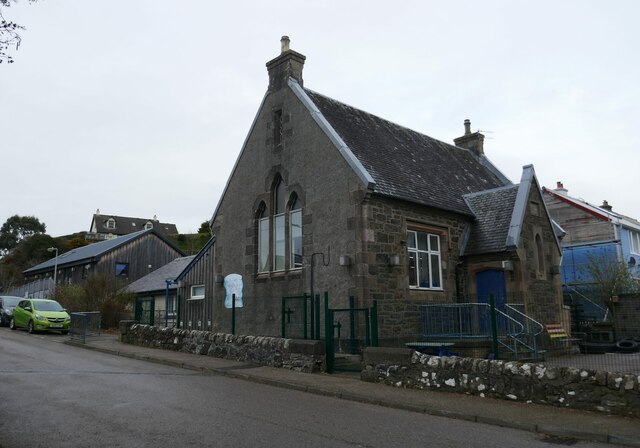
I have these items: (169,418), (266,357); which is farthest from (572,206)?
(169,418)

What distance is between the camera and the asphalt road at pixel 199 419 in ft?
22.3

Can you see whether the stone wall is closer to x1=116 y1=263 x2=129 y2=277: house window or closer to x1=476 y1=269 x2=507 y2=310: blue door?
x1=476 y1=269 x2=507 y2=310: blue door

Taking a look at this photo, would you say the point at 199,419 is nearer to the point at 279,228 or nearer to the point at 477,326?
the point at 477,326

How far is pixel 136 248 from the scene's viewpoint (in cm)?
4569

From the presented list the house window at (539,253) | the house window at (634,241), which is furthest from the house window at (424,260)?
the house window at (634,241)

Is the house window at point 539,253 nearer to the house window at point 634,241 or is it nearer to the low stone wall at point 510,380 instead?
the low stone wall at point 510,380

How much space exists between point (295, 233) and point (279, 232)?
36.8 inches

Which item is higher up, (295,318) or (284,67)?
(284,67)

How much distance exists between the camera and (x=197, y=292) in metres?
28.6

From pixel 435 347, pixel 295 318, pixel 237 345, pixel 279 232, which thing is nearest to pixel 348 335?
pixel 295 318

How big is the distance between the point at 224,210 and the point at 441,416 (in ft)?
49.8

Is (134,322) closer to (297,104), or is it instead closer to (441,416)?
(297,104)

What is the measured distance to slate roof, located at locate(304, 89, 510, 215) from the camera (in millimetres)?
17922

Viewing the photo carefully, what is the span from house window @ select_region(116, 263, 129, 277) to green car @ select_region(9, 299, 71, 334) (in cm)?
1665
